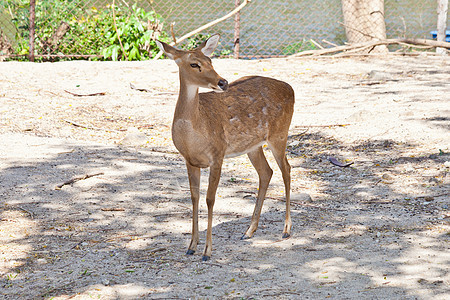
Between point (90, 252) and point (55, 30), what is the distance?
379 inches

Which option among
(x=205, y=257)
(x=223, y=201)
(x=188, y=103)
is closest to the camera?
(x=188, y=103)

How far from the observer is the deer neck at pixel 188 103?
4.56 metres

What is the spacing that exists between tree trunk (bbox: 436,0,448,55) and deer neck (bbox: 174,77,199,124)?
34.0ft

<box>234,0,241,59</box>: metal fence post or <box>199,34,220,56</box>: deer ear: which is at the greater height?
<box>199,34,220,56</box>: deer ear

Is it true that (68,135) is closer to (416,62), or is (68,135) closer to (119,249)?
(119,249)

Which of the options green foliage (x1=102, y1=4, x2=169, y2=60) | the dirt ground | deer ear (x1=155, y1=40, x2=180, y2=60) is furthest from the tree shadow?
green foliage (x1=102, y1=4, x2=169, y2=60)

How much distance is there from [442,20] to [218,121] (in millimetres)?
10169

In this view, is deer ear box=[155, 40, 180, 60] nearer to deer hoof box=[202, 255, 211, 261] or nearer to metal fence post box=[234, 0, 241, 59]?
deer hoof box=[202, 255, 211, 261]

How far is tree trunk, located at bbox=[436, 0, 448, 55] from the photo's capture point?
1320 centimetres

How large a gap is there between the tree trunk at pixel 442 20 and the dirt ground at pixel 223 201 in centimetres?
261

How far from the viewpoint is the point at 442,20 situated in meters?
13.3

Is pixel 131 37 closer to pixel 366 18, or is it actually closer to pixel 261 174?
pixel 366 18

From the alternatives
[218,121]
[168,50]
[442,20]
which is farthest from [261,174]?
[442,20]

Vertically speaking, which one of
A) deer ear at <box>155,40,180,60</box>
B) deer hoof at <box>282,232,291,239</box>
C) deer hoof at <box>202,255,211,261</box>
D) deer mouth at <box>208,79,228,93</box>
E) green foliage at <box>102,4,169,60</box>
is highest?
deer ear at <box>155,40,180,60</box>
